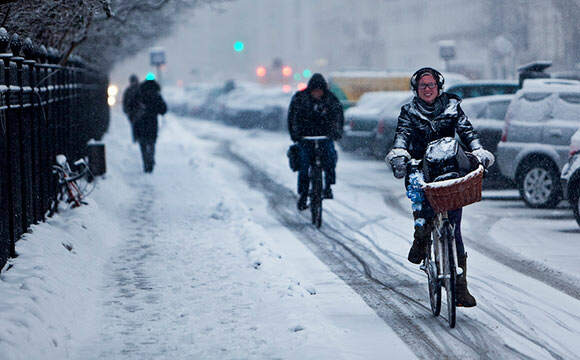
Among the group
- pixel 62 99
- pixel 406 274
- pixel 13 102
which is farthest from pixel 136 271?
pixel 62 99

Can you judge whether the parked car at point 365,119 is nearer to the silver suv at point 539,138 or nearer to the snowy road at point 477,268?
the snowy road at point 477,268

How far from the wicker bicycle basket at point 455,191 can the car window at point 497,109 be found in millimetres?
10321

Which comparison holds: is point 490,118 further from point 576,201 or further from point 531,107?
point 576,201

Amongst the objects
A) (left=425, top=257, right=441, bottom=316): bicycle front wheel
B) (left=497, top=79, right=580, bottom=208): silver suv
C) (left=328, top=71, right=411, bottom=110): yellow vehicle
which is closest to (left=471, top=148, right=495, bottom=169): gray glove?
(left=425, top=257, right=441, bottom=316): bicycle front wheel

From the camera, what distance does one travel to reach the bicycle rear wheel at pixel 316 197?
40.4 feet

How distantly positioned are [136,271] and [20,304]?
2.59 meters

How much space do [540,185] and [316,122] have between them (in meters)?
3.68

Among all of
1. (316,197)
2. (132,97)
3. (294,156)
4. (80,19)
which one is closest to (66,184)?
(80,19)

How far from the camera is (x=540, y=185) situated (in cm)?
1417

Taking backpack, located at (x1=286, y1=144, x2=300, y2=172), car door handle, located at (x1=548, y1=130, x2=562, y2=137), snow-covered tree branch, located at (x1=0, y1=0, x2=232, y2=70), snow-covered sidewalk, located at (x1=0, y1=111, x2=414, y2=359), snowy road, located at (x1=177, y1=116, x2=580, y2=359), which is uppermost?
snow-covered tree branch, located at (x1=0, y1=0, x2=232, y2=70)

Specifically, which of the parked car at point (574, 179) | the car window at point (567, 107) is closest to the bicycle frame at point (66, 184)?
the parked car at point (574, 179)

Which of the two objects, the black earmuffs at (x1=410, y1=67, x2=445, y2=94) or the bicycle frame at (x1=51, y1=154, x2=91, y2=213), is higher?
the black earmuffs at (x1=410, y1=67, x2=445, y2=94)

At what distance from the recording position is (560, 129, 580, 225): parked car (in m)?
11.7

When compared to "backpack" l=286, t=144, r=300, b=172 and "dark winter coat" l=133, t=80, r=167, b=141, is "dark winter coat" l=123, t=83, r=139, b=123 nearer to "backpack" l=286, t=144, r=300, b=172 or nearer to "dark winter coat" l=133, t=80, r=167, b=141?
"dark winter coat" l=133, t=80, r=167, b=141
